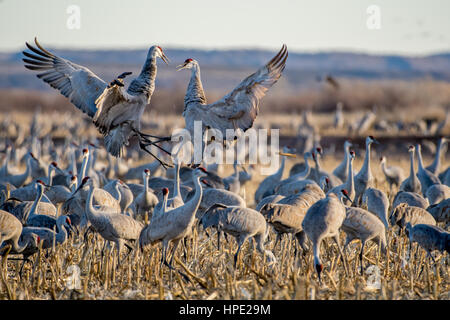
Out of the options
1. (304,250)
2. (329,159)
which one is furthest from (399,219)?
(329,159)

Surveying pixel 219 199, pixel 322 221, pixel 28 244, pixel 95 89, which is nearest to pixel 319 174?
pixel 219 199

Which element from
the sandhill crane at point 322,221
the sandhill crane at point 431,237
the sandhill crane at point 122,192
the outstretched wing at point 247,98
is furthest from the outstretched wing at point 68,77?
the sandhill crane at point 431,237

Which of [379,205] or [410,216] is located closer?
[410,216]

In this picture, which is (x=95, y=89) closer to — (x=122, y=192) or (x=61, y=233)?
(x=61, y=233)

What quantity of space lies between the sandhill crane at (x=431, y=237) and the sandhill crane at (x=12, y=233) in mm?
3053

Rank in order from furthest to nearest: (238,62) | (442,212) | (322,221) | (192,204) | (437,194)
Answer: (238,62) → (437,194) → (442,212) → (192,204) → (322,221)

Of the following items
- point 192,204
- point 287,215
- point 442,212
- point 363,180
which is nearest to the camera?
point 192,204

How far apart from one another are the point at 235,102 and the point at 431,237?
225cm

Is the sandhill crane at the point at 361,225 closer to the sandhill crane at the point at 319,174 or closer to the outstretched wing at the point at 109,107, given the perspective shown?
the outstretched wing at the point at 109,107

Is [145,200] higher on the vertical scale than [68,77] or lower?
lower

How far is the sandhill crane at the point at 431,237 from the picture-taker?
518cm

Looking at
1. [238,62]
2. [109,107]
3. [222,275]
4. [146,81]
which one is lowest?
[222,275]

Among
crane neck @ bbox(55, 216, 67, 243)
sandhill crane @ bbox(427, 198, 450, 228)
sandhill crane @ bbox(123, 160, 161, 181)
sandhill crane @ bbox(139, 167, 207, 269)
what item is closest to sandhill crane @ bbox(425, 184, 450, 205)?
sandhill crane @ bbox(427, 198, 450, 228)

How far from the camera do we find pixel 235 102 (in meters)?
6.42
